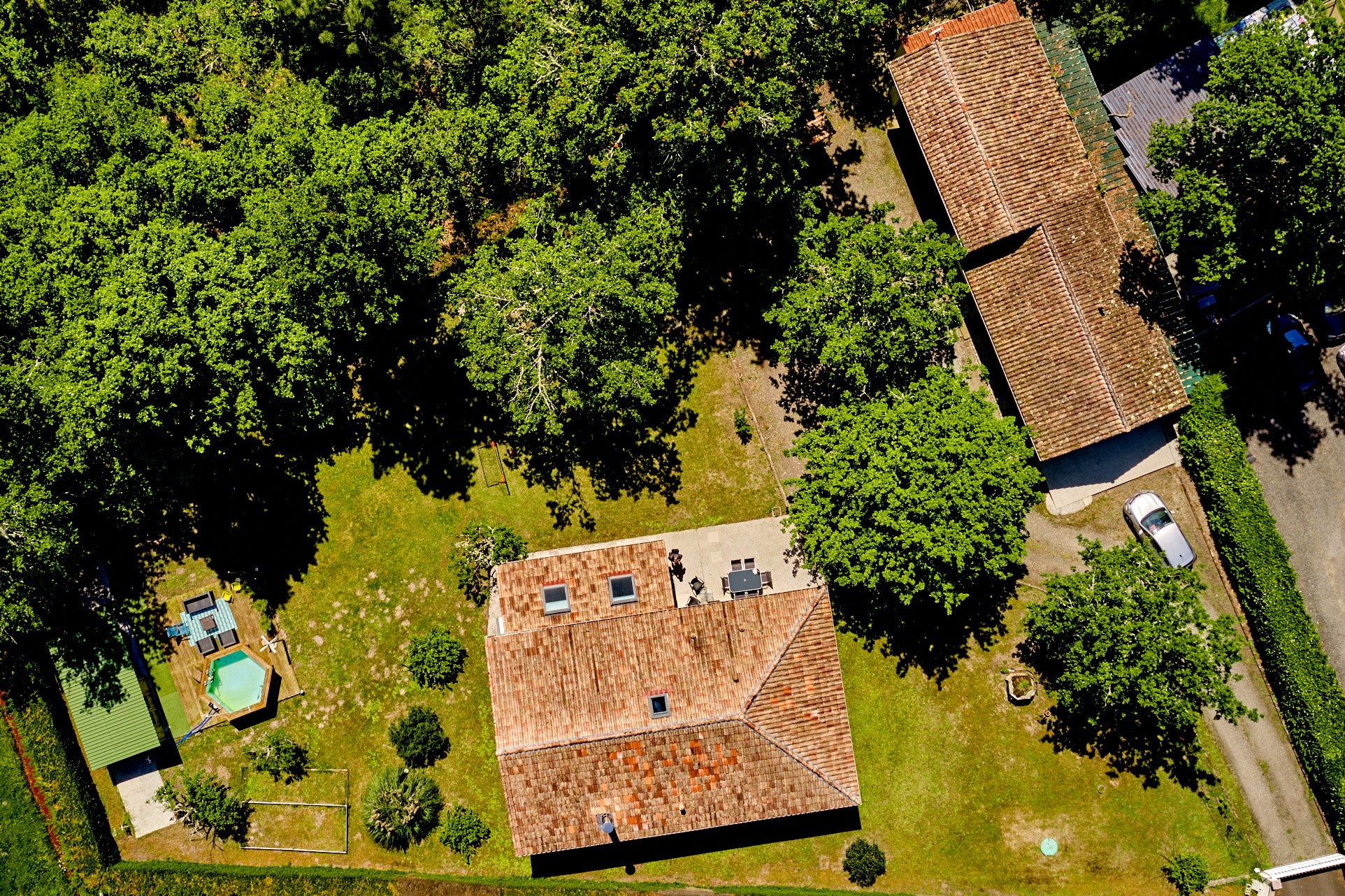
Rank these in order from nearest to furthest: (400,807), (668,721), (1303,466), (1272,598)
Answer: (668,721), (1272,598), (400,807), (1303,466)

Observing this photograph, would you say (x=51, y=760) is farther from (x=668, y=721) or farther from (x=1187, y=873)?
(x=1187, y=873)

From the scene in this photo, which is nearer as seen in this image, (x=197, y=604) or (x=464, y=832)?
(x=464, y=832)

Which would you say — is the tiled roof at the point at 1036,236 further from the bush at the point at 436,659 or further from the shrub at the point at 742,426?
the bush at the point at 436,659

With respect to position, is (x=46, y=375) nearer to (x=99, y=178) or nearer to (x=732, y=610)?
(x=99, y=178)

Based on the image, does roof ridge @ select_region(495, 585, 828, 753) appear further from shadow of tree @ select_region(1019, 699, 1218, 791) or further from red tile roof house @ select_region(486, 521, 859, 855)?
shadow of tree @ select_region(1019, 699, 1218, 791)

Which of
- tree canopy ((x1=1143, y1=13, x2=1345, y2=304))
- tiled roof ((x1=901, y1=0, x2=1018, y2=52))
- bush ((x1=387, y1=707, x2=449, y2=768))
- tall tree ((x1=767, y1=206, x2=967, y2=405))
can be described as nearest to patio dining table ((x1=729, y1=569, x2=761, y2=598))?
tall tree ((x1=767, y1=206, x2=967, y2=405))

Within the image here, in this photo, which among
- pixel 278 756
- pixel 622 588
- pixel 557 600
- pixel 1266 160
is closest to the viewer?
pixel 1266 160

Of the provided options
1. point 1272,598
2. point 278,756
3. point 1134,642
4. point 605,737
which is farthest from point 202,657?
point 1272,598
